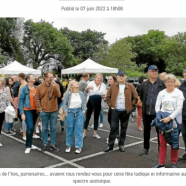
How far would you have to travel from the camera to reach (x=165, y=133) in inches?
161

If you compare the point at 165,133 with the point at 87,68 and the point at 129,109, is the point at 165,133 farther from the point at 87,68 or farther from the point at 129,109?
the point at 87,68

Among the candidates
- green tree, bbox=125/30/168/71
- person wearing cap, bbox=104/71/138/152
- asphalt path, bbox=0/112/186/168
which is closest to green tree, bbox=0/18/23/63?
asphalt path, bbox=0/112/186/168

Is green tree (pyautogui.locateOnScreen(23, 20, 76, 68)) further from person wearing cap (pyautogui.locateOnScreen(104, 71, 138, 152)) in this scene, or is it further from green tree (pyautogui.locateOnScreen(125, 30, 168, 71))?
person wearing cap (pyautogui.locateOnScreen(104, 71, 138, 152))

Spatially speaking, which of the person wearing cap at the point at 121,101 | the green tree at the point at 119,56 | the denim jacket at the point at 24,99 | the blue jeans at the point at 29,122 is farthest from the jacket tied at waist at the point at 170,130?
the green tree at the point at 119,56

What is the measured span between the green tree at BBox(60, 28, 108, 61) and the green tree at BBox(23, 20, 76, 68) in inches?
230

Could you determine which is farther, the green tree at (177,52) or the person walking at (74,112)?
the green tree at (177,52)

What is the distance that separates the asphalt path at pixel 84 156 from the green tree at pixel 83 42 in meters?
42.8

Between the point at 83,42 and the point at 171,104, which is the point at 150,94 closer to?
the point at 171,104

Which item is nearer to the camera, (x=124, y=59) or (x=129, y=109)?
(x=129, y=109)

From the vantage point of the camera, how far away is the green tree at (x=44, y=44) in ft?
136

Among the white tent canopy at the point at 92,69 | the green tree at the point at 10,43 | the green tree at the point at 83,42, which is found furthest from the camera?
the green tree at the point at 83,42

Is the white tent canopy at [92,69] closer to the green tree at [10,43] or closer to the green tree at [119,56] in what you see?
the green tree at [10,43]
